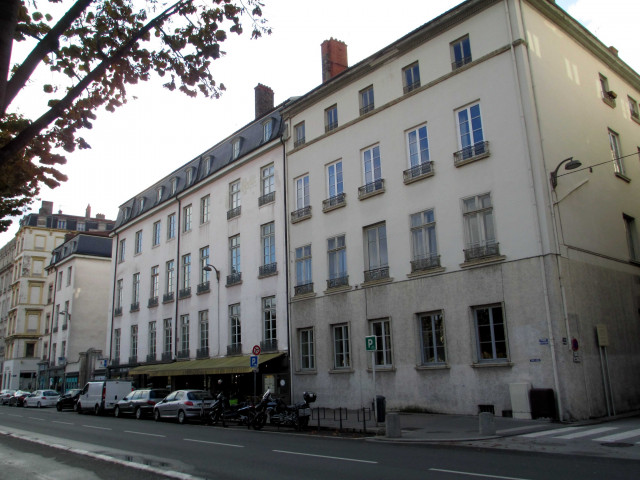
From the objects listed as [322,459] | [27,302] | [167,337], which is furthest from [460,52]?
[27,302]

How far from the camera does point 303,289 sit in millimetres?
24422

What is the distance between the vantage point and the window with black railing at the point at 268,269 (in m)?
26.2

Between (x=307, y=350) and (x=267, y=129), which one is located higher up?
(x=267, y=129)

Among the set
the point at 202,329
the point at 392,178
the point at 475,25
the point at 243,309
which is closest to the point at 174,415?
the point at 243,309

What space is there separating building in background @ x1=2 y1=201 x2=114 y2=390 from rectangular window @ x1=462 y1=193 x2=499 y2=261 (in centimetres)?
5363

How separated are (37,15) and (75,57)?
70 cm

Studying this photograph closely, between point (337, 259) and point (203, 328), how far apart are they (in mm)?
11567

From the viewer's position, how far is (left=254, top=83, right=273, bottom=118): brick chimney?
3262 centimetres

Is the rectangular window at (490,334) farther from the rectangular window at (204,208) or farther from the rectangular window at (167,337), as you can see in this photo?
the rectangular window at (167,337)

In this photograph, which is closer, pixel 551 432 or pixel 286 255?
pixel 551 432

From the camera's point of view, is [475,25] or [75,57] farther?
[475,25]

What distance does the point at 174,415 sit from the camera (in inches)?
887

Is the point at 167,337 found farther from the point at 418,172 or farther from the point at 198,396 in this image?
the point at 418,172

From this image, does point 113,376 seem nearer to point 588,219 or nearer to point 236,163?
point 236,163
